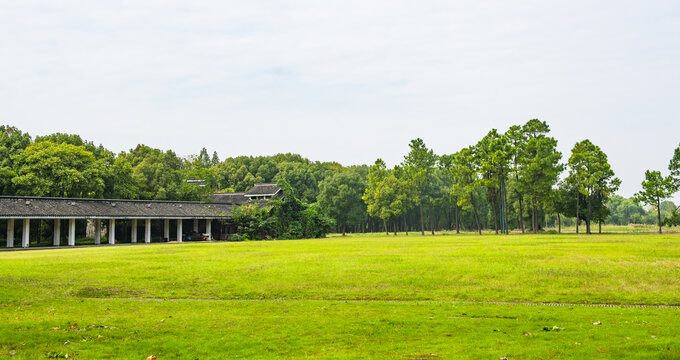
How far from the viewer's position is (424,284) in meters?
21.2

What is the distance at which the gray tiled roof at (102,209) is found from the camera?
50.7m

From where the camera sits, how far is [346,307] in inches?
661

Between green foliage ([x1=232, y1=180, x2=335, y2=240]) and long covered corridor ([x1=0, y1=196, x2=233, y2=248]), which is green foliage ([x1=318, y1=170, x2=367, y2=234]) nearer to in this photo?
green foliage ([x1=232, y1=180, x2=335, y2=240])

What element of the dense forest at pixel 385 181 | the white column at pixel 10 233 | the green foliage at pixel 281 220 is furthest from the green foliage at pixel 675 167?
the white column at pixel 10 233

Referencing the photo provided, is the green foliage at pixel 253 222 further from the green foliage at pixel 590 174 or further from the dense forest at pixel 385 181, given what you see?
the green foliage at pixel 590 174

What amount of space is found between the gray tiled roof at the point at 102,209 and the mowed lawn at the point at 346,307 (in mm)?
23097

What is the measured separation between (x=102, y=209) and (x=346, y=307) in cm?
4856

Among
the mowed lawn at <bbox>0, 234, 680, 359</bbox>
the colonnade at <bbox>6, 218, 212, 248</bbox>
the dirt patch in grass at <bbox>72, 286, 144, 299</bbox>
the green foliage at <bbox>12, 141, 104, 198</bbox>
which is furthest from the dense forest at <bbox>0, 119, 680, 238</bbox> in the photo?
the dirt patch in grass at <bbox>72, 286, 144, 299</bbox>

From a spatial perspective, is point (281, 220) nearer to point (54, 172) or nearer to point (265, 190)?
point (265, 190)

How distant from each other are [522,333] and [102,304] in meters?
12.9

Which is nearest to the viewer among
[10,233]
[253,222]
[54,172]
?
[10,233]

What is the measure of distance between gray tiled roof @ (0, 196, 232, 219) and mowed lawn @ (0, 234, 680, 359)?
909 inches

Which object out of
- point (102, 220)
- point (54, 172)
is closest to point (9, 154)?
point (54, 172)

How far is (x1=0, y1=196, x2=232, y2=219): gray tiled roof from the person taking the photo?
50688mm
